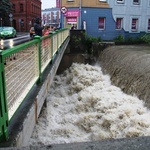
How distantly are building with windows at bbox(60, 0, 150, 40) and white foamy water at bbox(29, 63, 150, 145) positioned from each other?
13.9m

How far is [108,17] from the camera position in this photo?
2391cm

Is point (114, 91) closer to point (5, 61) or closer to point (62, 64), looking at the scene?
point (5, 61)

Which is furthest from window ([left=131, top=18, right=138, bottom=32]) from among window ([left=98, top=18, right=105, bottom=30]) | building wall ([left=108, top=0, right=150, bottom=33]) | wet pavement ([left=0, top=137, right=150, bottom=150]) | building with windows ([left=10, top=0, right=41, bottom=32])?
building with windows ([left=10, top=0, right=41, bottom=32])

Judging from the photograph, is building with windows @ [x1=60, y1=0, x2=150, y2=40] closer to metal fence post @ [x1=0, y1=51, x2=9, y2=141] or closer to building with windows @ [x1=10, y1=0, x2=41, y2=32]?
metal fence post @ [x1=0, y1=51, x2=9, y2=141]

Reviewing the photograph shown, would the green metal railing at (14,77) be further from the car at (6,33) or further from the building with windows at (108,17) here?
the car at (6,33)

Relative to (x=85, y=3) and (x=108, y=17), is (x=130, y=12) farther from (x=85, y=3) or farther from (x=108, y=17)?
(x=85, y=3)

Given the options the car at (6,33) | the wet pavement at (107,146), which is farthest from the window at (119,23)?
the wet pavement at (107,146)

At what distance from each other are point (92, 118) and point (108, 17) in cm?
1811

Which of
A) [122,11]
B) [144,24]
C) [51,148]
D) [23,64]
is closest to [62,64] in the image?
[122,11]

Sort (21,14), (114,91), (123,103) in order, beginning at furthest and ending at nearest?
1. (21,14)
2. (114,91)
3. (123,103)

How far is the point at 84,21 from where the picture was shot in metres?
Result: 23.4

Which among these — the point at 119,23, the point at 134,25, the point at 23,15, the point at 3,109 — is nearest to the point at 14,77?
the point at 3,109

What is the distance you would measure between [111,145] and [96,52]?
53.7 feet

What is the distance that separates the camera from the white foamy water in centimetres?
628
